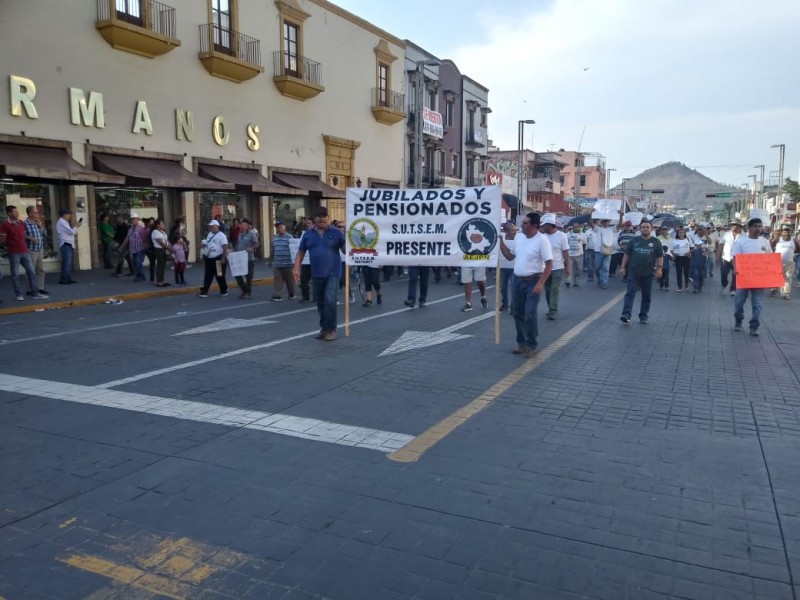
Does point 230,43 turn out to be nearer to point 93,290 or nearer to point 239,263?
point 93,290

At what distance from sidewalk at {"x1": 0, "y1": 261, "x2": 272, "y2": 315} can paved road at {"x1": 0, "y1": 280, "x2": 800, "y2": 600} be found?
14.2 feet

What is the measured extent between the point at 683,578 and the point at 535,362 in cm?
472

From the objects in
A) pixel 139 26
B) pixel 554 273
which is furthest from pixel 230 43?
pixel 554 273

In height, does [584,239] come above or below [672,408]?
above

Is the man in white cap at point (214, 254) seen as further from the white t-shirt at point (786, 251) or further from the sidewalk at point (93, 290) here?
the white t-shirt at point (786, 251)

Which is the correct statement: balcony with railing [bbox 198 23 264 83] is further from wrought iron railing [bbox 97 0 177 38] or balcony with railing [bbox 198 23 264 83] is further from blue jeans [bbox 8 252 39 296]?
blue jeans [bbox 8 252 39 296]

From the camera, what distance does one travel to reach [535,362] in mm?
7742

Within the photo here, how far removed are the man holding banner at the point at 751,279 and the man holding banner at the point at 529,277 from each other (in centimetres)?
372

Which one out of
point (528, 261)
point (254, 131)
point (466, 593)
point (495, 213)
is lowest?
point (466, 593)

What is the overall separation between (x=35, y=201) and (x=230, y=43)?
901cm

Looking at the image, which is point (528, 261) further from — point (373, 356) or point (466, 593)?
point (466, 593)

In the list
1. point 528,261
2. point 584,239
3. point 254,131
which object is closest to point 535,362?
point 528,261

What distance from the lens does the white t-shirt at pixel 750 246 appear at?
10.2 metres

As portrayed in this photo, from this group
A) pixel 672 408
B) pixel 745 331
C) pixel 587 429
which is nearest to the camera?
pixel 587 429
